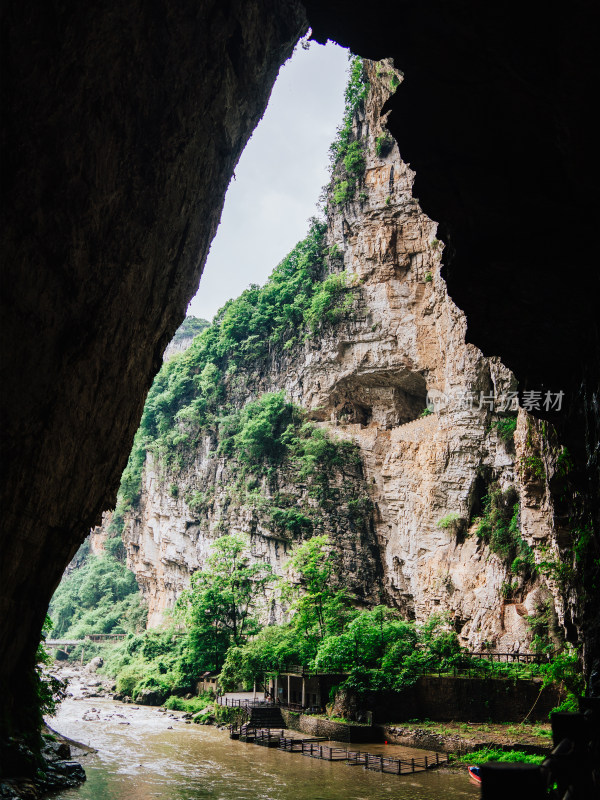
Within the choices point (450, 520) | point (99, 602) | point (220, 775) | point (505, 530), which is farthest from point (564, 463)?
point (99, 602)

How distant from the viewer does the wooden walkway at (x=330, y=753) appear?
1456 cm

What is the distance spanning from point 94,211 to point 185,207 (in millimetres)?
2584

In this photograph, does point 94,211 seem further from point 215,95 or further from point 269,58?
point 269,58

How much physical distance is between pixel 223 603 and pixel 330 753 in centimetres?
1349

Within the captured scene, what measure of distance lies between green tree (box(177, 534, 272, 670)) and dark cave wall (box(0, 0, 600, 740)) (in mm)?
19508

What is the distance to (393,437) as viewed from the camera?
2805 centimetres

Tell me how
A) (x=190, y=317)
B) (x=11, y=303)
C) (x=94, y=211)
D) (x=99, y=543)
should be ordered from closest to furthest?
1. (x=11, y=303)
2. (x=94, y=211)
3. (x=99, y=543)
4. (x=190, y=317)

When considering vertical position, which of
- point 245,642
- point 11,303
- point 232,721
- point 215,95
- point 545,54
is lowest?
point 232,721

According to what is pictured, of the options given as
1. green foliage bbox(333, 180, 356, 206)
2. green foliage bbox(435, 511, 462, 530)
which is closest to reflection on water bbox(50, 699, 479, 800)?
green foliage bbox(435, 511, 462, 530)

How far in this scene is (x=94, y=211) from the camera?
24.8ft

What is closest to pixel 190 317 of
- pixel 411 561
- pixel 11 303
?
pixel 411 561

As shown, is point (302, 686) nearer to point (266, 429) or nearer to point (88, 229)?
point (266, 429)

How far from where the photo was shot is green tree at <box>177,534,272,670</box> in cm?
2864

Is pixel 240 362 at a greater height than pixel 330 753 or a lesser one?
greater
